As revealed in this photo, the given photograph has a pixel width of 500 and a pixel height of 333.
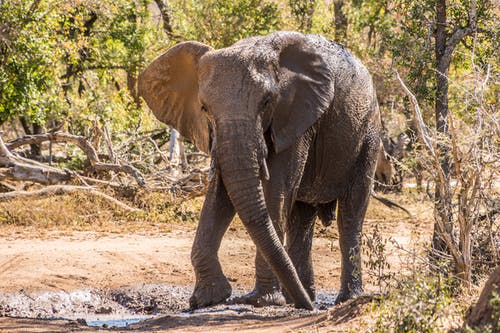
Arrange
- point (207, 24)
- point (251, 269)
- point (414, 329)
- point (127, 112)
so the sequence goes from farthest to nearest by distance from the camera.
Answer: point (207, 24) → point (127, 112) → point (251, 269) → point (414, 329)

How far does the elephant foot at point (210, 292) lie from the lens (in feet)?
23.3

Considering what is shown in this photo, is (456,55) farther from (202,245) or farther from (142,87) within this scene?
(202,245)

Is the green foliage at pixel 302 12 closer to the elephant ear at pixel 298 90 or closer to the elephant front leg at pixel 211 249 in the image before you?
the elephant ear at pixel 298 90

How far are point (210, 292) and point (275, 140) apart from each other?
4.08 feet

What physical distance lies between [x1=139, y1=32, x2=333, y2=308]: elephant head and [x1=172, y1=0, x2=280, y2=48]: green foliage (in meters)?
8.05

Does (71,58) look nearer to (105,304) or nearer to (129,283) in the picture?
(129,283)

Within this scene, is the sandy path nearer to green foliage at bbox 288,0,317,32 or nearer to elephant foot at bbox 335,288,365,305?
elephant foot at bbox 335,288,365,305

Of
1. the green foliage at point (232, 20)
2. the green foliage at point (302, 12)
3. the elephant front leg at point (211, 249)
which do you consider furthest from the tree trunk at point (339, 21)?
the elephant front leg at point (211, 249)

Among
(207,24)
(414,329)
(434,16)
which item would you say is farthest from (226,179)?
(207,24)

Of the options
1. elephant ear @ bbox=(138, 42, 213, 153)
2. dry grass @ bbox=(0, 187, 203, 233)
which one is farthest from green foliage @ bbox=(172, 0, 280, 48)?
elephant ear @ bbox=(138, 42, 213, 153)

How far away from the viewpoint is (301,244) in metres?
8.80

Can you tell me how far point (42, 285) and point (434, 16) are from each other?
5.05 meters

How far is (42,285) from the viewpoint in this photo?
8969mm

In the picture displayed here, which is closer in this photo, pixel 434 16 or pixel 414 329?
pixel 414 329
